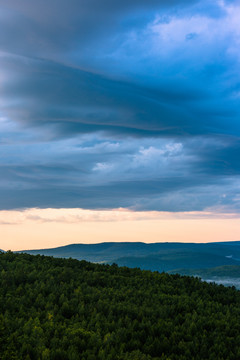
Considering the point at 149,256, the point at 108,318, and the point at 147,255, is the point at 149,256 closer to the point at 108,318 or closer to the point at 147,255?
the point at 147,255

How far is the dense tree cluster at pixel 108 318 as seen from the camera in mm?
9617

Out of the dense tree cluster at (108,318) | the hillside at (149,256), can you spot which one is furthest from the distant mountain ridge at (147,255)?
the dense tree cluster at (108,318)

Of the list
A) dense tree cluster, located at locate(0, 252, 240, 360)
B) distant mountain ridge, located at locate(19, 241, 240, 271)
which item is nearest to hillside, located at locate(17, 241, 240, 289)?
distant mountain ridge, located at locate(19, 241, 240, 271)

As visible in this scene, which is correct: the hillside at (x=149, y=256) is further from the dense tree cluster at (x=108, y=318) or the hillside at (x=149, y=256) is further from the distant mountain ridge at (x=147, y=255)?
the dense tree cluster at (x=108, y=318)

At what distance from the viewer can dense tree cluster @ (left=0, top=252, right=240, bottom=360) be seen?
9.62 m

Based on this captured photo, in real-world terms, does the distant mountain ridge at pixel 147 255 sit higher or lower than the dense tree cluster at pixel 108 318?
lower

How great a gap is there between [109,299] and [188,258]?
6438 inches

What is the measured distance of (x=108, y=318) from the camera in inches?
453

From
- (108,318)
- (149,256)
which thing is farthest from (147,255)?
(108,318)

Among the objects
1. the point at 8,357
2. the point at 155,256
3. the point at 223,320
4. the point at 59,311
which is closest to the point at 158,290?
the point at 223,320

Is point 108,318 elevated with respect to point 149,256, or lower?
elevated

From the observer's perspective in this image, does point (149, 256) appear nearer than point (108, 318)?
No

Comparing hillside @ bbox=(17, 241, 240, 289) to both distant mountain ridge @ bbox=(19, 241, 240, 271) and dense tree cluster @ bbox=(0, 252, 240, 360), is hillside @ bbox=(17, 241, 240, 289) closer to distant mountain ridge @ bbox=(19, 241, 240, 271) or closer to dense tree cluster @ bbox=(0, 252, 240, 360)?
distant mountain ridge @ bbox=(19, 241, 240, 271)

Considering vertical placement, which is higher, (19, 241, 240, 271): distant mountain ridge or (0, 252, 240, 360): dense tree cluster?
(0, 252, 240, 360): dense tree cluster
